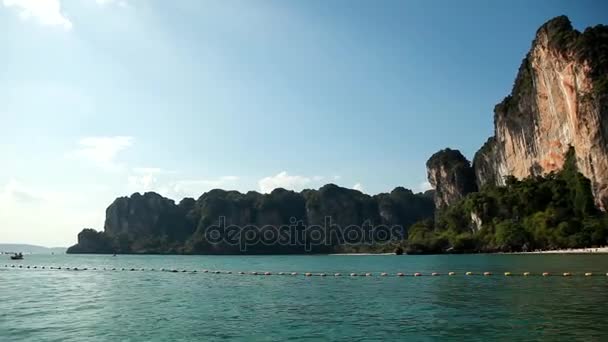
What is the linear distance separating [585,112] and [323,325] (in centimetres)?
11846

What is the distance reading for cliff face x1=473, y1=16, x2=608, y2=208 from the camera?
A: 122m

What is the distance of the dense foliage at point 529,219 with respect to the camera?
125 metres

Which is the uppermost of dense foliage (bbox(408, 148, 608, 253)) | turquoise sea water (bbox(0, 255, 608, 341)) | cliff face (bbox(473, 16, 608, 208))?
cliff face (bbox(473, 16, 608, 208))

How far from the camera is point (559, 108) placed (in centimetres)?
13962

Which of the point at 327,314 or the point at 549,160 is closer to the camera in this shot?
the point at 327,314

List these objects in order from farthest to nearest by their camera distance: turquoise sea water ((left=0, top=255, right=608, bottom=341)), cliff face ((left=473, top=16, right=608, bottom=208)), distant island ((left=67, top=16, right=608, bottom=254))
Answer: distant island ((left=67, top=16, right=608, bottom=254)) < cliff face ((left=473, top=16, right=608, bottom=208)) < turquoise sea water ((left=0, top=255, right=608, bottom=341))

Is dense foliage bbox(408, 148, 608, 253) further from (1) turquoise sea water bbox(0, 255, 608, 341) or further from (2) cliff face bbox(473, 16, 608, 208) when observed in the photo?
(1) turquoise sea water bbox(0, 255, 608, 341)

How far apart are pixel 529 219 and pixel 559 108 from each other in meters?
29.5

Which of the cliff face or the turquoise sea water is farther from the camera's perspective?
the cliff face

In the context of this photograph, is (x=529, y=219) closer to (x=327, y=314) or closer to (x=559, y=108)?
(x=559, y=108)

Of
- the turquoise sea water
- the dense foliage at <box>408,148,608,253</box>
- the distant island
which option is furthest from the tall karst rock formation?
the turquoise sea water

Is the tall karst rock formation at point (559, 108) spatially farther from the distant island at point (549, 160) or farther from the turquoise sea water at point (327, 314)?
the turquoise sea water at point (327, 314)

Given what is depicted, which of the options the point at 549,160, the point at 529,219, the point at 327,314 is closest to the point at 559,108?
the point at 549,160

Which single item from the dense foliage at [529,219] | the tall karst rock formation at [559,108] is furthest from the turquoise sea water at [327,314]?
the tall karst rock formation at [559,108]
